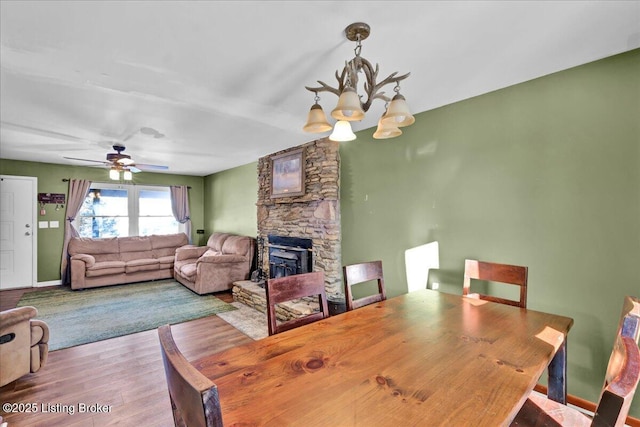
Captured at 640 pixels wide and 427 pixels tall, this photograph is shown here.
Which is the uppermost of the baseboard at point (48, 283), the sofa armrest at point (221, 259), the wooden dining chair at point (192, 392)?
the wooden dining chair at point (192, 392)

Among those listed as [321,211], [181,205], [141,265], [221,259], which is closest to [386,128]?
[321,211]

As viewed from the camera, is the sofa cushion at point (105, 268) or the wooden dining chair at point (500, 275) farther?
the sofa cushion at point (105, 268)

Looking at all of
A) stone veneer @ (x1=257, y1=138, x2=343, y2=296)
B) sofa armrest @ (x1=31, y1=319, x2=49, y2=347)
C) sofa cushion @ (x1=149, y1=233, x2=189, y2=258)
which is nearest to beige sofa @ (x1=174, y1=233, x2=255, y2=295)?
sofa cushion @ (x1=149, y1=233, x2=189, y2=258)

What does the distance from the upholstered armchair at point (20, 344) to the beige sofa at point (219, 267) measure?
249cm

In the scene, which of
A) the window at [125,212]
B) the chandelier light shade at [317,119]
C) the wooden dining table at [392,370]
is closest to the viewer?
the wooden dining table at [392,370]

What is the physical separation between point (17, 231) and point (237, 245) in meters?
4.09

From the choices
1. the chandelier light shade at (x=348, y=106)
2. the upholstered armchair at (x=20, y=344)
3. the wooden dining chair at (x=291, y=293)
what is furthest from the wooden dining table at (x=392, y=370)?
the upholstered armchair at (x=20, y=344)

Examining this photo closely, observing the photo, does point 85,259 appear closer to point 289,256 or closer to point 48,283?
point 48,283

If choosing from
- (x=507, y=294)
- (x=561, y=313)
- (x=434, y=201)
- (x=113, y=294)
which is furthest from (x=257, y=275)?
(x=561, y=313)

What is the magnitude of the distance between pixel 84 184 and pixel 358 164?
596 cm

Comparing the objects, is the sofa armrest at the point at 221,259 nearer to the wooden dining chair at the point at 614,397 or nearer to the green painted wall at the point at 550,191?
the green painted wall at the point at 550,191

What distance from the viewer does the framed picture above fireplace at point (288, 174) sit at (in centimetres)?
408

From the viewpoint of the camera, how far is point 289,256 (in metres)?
4.23

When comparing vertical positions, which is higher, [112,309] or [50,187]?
[50,187]
